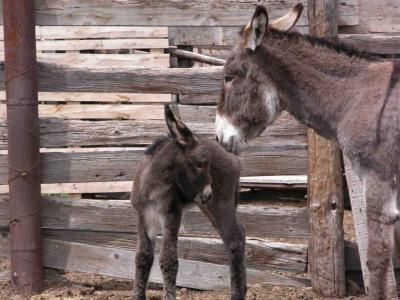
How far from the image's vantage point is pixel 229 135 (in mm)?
4996

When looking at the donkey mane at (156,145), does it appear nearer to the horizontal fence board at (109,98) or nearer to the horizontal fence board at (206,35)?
the horizontal fence board at (206,35)

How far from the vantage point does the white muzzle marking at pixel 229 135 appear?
4992 millimetres

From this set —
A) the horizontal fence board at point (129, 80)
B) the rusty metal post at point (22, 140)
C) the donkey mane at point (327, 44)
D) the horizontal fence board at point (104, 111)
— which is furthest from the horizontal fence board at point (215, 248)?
the horizontal fence board at point (104, 111)

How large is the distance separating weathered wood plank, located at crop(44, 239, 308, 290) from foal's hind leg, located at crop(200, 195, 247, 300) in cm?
43

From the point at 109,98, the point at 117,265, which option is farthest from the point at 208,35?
the point at 109,98

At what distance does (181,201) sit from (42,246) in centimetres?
135

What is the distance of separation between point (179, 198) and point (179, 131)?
51cm

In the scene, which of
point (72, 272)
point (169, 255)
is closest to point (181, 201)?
point (169, 255)

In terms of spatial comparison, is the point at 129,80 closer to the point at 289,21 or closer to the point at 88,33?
the point at 289,21

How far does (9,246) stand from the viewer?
21.4 ft

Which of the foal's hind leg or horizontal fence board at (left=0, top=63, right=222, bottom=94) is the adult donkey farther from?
horizontal fence board at (left=0, top=63, right=222, bottom=94)

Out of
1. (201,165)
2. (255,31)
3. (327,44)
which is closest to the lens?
(255,31)

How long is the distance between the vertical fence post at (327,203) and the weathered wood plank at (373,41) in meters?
0.16

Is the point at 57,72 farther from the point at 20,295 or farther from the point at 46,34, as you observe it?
the point at 46,34
